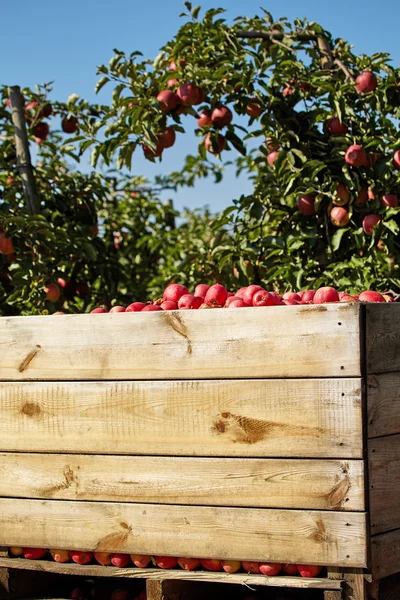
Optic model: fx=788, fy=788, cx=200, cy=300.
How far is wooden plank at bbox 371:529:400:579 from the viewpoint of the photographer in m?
1.82

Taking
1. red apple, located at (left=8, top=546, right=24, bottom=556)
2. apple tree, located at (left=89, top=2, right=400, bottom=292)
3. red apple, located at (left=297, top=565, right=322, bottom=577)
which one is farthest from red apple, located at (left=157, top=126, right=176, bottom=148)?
red apple, located at (left=297, top=565, right=322, bottom=577)

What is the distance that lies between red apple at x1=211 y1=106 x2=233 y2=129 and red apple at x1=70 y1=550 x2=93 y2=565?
2391 millimetres

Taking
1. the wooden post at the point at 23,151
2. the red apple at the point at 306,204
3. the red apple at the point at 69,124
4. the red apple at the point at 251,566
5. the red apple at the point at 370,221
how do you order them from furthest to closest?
the red apple at the point at 69,124 → the wooden post at the point at 23,151 → the red apple at the point at 306,204 → the red apple at the point at 370,221 → the red apple at the point at 251,566

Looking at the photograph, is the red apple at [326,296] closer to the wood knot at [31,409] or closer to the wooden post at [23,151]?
the wood knot at [31,409]

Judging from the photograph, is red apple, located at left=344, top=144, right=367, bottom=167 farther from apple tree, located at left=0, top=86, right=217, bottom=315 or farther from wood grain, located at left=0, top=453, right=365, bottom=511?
wood grain, located at left=0, top=453, right=365, bottom=511

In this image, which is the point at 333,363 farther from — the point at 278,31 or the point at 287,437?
the point at 278,31

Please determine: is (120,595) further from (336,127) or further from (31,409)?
(336,127)

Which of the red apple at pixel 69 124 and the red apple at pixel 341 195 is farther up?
the red apple at pixel 69 124

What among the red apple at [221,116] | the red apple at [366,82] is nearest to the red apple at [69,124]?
the red apple at [221,116]

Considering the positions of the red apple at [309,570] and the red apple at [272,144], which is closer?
the red apple at [309,570]

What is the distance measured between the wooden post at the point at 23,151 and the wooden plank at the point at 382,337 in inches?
104

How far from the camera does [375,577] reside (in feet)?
5.99

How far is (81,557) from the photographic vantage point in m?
2.10

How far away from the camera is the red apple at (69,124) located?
15.2 ft
